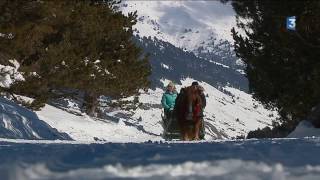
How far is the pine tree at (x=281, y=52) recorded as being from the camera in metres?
16.2

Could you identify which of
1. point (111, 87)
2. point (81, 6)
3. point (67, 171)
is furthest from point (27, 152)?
point (111, 87)

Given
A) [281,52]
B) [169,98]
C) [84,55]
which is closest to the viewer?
[169,98]

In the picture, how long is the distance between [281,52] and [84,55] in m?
8.83

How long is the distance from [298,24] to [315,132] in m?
3.44

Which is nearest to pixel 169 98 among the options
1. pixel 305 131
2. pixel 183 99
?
pixel 183 99

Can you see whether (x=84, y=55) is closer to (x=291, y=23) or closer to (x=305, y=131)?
(x=291, y=23)

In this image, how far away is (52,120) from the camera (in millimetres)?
20953

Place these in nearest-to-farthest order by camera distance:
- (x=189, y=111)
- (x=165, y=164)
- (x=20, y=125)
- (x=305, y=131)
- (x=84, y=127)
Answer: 1. (x=165, y=164)
2. (x=189, y=111)
3. (x=305, y=131)
4. (x=20, y=125)
5. (x=84, y=127)

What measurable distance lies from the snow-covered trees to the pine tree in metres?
6.00

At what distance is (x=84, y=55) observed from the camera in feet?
78.4

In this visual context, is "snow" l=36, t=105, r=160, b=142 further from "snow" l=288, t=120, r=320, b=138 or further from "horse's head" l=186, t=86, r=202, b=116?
"snow" l=288, t=120, r=320, b=138

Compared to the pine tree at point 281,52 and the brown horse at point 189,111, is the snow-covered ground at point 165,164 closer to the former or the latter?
the brown horse at point 189,111

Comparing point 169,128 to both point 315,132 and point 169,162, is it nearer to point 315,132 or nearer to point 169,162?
point 315,132

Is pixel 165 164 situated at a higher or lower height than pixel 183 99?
lower
